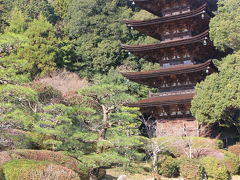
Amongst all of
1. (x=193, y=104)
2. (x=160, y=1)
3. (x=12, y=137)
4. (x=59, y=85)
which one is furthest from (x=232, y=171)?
(x=59, y=85)

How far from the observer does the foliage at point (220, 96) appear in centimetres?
1596

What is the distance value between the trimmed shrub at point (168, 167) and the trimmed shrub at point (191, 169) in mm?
1312

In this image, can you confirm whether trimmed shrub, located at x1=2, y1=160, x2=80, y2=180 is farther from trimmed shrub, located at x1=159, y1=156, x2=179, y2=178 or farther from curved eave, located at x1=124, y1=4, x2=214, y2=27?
curved eave, located at x1=124, y1=4, x2=214, y2=27

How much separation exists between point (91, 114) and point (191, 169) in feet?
16.6

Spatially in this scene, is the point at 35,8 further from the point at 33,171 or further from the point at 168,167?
the point at 33,171

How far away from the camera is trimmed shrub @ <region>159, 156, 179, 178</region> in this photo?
16.3 m

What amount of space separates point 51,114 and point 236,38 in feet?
34.2

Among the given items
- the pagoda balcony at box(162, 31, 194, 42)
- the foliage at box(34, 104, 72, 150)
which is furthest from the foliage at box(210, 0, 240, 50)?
the foliage at box(34, 104, 72, 150)

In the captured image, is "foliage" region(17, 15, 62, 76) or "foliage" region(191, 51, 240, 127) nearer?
"foliage" region(191, 51, 240, 127)

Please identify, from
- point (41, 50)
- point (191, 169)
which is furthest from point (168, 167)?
point (41, 50)

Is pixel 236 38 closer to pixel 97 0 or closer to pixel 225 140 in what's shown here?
pixel 225 140

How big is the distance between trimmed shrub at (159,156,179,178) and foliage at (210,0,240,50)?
7.07 metres

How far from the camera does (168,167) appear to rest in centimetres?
1634

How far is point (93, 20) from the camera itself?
128 feet
